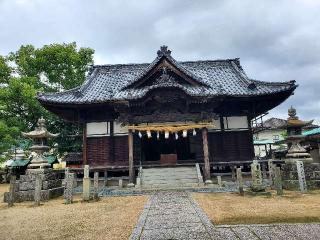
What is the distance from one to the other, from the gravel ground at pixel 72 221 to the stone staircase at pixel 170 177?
4.90 m

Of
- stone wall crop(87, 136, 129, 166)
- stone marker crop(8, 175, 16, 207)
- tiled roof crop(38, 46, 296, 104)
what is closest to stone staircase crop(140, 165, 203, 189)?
stone wall crop(87, 136, 129, 166)

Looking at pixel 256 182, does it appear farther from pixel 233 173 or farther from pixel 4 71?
pixel 4 71

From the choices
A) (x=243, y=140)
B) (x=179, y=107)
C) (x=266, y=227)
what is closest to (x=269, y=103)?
(x=243, y=140)

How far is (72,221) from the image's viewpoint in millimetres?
7820

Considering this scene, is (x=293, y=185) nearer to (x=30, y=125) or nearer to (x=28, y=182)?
(x=28, y=182)

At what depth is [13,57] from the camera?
31.1 metres

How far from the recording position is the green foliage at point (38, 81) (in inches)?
940

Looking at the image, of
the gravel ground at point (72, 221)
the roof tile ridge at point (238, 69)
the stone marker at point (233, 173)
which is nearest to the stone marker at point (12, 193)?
the gravel ground at point (72, 221)

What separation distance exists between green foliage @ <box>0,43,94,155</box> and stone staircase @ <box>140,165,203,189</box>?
10.5 metres

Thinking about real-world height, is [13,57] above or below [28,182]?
above

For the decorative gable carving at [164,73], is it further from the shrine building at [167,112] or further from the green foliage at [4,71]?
the green foliage at [4,71]

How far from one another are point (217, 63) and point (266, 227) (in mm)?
19839

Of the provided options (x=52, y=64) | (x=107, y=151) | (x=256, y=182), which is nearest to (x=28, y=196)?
(x=107, y=151)

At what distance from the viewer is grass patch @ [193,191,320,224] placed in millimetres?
6848
